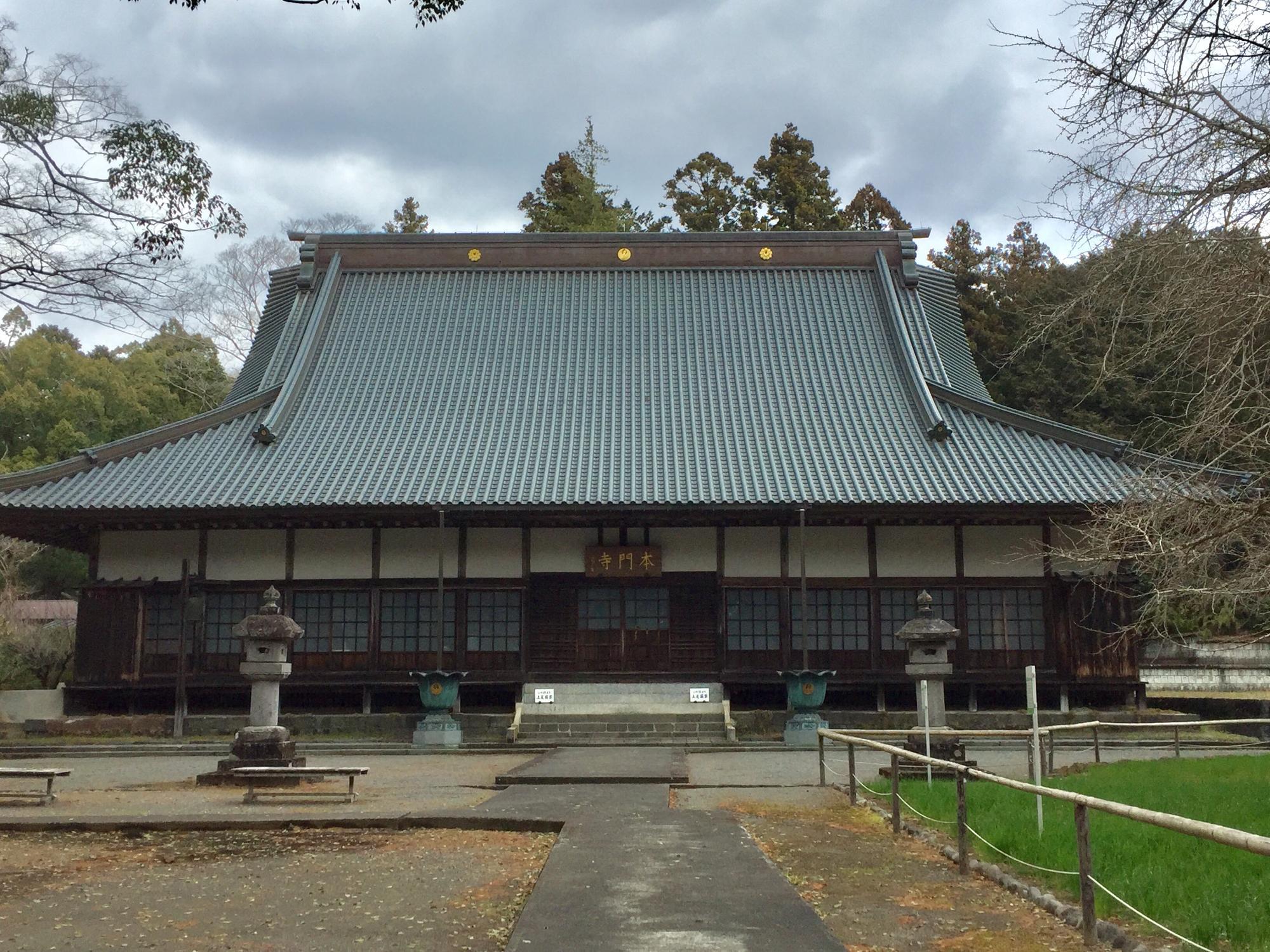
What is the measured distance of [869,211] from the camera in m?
43.7

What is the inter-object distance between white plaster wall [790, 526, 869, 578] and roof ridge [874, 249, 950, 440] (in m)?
2.67

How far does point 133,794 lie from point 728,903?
28.0ft

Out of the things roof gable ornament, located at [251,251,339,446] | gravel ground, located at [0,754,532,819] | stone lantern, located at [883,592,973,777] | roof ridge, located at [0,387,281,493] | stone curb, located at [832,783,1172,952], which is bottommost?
gravel ground, located at [0,754,532,819]

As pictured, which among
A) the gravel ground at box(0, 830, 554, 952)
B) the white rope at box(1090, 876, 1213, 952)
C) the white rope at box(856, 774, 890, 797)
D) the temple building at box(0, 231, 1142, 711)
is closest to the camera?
the white rope at box(1090, 876, 1213, 952)

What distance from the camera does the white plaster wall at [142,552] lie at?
21.6 meters

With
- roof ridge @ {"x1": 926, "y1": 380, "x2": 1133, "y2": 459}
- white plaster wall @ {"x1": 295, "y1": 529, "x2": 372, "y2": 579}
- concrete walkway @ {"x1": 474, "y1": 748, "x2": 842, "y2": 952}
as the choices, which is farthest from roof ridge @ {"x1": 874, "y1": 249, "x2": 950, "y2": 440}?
concrete walkway @ {"x1": 474, "y1": 748, "x2": 842, "y2": 952}

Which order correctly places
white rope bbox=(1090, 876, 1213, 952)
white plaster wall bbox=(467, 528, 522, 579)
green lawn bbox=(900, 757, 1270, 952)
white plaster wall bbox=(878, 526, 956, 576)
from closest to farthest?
white rope bbox=(1090, 876, 1213, 952) → green lawn bbox=(900, 757, 1270, 952) → white plaster wall bbox=(878, 526, 956, 576) → white plaster wall bbox=(467, 528, 522, 579)

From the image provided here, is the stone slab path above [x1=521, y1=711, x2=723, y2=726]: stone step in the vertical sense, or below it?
below

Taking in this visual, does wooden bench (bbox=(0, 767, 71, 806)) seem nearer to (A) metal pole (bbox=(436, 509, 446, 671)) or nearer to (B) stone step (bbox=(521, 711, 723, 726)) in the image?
(A) metal pole (bbox=(436, 509, 446, 671))

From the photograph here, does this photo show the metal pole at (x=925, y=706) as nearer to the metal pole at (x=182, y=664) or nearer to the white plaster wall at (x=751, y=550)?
the white plaster wall at (x=751, y=550)

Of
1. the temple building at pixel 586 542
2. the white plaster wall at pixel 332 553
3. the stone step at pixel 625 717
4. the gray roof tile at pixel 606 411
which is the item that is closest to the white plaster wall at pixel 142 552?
the temple building at pixel 586 542

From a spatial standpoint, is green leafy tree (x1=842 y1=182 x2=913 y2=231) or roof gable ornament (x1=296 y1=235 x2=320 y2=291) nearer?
roof gable ornament (x1=296 y1=235 x2=320 y2=291)

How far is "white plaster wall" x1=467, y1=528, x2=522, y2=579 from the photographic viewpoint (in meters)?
21.5

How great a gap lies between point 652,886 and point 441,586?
13482 mm
